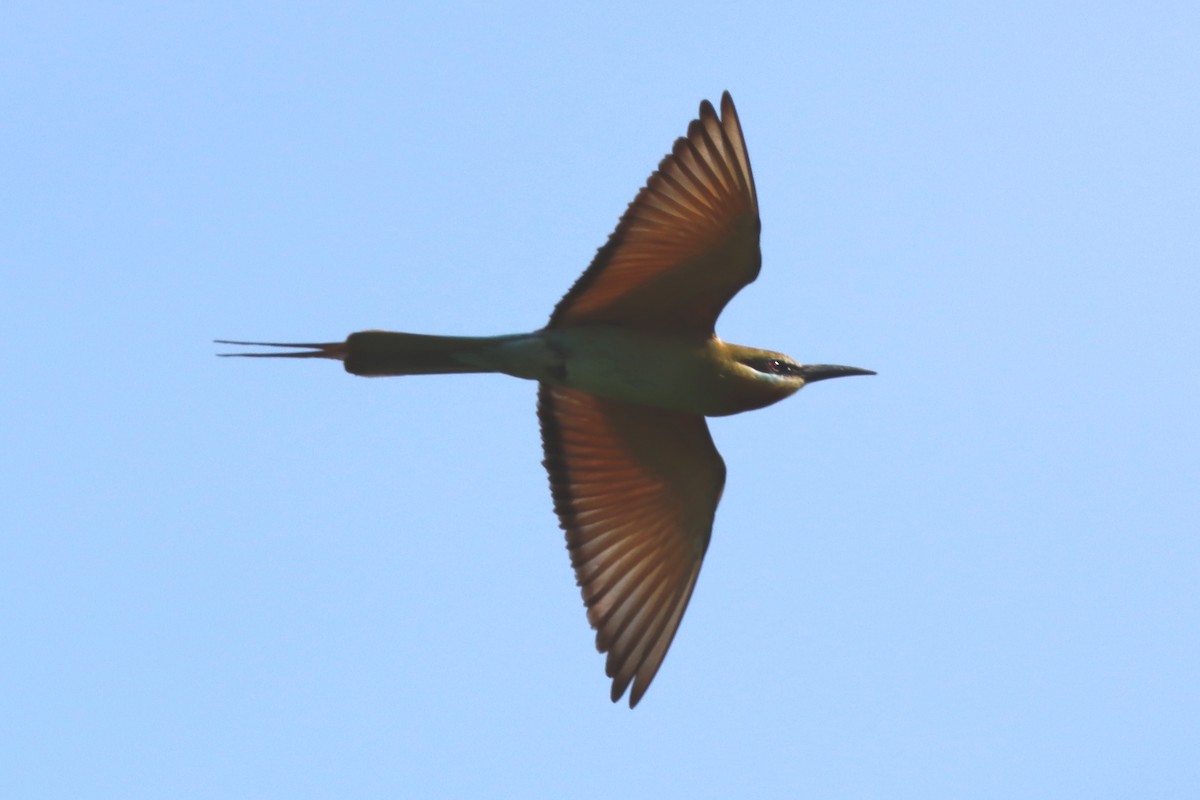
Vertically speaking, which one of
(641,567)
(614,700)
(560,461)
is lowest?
(614,700)

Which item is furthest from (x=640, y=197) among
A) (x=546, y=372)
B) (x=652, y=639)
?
(x=652, y=639)

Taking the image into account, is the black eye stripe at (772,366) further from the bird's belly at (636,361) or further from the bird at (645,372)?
the bird's belly at (636,361)

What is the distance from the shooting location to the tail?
7812 millimetres

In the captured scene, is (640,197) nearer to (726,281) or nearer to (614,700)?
(726,281)

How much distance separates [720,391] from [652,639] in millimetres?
1335

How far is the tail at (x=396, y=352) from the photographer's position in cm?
781

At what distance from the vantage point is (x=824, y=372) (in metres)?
8.73

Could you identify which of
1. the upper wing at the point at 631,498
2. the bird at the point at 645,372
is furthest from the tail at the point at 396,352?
the upper wing at the point at 631,498

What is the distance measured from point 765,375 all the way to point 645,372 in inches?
24.8

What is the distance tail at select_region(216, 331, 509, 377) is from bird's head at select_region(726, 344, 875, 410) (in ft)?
4.06

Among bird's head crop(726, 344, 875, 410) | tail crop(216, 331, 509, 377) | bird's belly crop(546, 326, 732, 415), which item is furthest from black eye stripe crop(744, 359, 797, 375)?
tail crop(216, 331, 509, 377)

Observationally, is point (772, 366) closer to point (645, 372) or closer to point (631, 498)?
point (645, 372)

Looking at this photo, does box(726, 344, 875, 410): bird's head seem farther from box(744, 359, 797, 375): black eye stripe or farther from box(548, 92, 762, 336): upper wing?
box(548, 92, 762, 336): upper wing

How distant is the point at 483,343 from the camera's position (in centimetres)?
796
